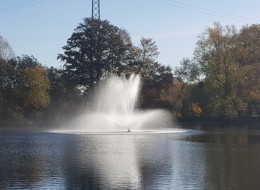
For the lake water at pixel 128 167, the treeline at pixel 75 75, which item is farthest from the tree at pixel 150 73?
the lake water at pixel 128 167

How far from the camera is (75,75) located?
8119 cm

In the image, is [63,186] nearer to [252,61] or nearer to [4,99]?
[4,99]

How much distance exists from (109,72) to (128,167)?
57.4 meters

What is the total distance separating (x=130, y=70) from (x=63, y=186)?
2527 inches

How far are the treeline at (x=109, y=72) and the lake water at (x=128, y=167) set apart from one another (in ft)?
143

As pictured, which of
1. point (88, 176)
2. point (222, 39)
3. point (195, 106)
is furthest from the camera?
point (195, 106)

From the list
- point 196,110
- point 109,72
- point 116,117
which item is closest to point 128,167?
point 116,117

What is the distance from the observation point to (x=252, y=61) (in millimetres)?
81000

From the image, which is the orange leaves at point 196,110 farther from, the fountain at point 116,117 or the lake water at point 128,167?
the lake water at point 128,167

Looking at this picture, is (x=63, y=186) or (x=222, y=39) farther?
(x=222, y=39)

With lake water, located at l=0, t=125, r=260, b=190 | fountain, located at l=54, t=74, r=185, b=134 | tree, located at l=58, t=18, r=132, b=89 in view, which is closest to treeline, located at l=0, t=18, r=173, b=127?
tree, located at l=58, t=18, r=132, b=89

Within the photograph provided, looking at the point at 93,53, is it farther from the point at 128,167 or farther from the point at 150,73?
the point at 128,167

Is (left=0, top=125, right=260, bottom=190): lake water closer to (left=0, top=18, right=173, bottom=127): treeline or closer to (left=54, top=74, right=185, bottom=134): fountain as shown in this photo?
(left=54, top=74, right=185, bottom=134): fountain

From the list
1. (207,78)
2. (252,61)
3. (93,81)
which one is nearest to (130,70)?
(93,81)
